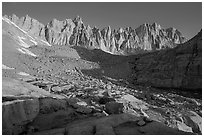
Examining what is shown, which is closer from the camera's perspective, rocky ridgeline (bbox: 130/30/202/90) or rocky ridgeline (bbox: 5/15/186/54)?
Result: rocky ridgeline (bbox: 130/30/202/90)

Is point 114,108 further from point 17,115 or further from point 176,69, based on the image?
point 176,69

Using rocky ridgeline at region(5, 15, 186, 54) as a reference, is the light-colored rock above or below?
below

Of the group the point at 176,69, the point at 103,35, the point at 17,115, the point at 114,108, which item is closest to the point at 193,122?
the point at 114,108

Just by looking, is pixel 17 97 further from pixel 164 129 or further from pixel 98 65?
pixel 98 65

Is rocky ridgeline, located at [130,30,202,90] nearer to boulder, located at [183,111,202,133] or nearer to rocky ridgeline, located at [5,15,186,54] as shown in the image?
boulder, located at [183,111,202,133]

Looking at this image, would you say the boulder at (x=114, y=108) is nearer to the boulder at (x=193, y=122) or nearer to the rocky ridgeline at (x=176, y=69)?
the boulder at (x=193, y=122)

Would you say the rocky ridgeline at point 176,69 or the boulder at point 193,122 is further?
the rocky ridgeline at point 176,69

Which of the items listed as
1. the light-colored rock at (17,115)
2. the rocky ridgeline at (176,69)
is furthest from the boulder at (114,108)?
the rocky ridgeline at (176,69)

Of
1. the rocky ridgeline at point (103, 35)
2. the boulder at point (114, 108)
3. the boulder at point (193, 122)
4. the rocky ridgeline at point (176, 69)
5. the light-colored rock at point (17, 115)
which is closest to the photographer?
the light-colored rock at point (17, 115)

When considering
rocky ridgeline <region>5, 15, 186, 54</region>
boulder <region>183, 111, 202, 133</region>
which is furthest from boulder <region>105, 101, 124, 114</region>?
rocky ridgeline <region>5, 15, 186, 54</region>
